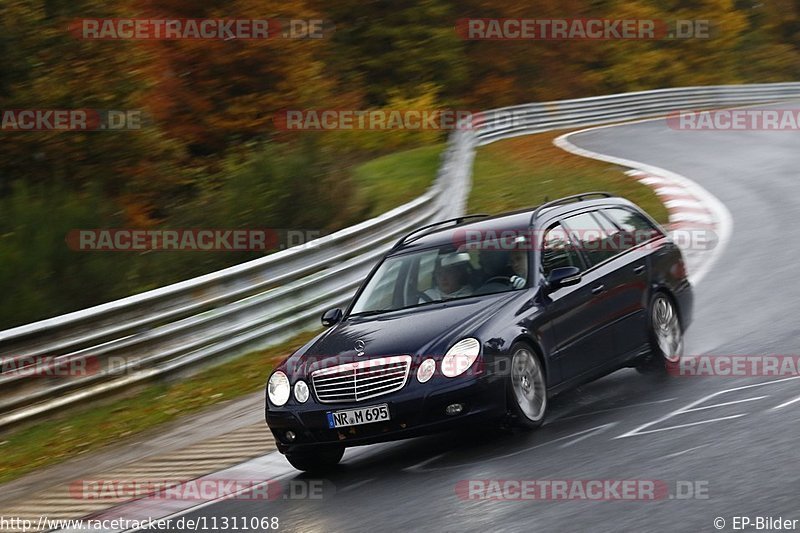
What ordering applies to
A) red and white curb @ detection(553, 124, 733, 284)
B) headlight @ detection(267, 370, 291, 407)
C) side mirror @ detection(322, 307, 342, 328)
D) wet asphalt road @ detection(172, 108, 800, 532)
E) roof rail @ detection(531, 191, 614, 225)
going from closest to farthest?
wet asphalt road @ detection(172, 108, 800, 532) < headlight @ detection(267, 370, 291, 407) < side mirror @ detection(322, 307, 342, 328) < roof rail @ detection(531, 191, 614, 225) < red and white curb @ detection(553, 124, 733, 284)

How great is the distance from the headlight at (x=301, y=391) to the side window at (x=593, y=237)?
8.68 feet

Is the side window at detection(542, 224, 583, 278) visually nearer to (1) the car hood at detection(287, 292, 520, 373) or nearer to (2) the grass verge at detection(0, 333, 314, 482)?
(1) the car hood at detection(287, 292, 520, 373)

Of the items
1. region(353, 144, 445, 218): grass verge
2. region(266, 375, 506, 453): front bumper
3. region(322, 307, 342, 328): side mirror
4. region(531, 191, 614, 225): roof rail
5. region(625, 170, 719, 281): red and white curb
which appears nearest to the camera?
region(266, 375, 506, 453): front bumper

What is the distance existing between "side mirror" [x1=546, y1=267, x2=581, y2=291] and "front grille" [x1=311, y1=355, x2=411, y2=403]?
1452mm

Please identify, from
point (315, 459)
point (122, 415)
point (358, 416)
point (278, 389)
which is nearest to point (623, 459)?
point (358, 416)

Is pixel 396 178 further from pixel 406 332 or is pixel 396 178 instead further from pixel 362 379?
pixel 362 379

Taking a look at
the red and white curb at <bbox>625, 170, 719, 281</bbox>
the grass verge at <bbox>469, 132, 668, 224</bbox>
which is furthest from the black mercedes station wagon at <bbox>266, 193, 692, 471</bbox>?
the grass verge at <bbox>469, 132, 668, 224</bbox>

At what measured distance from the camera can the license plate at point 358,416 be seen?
26.7 feet

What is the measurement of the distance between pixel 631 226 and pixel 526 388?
2757 mm

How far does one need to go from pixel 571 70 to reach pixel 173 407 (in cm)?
4688

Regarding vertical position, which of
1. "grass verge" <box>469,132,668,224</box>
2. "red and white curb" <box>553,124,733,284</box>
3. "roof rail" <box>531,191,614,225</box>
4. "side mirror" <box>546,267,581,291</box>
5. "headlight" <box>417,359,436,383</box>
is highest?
"roof rail" <box>531,191,614,225</box>

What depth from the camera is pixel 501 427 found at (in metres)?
8.37

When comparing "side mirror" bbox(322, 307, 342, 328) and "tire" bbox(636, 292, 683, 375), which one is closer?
"side mirror" bbox(322, 307, 342, 328)

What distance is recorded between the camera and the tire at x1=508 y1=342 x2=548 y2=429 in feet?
27.3
